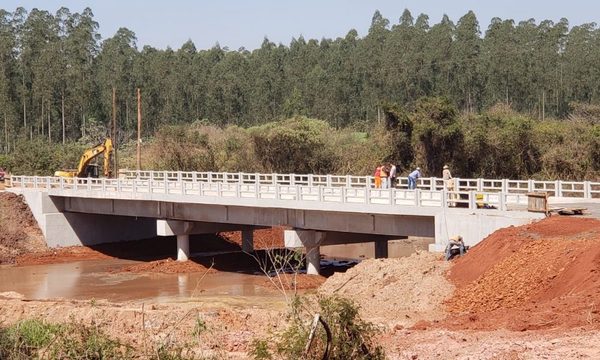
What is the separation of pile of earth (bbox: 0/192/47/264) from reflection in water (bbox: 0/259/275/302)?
2.27m

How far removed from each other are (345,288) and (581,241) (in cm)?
702

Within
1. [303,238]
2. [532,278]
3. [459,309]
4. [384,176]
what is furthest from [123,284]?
[532,278]

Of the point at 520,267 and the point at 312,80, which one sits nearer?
the point at 520,267

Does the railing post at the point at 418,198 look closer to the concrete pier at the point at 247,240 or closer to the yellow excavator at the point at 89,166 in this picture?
the concrete pier at the point at 247,240

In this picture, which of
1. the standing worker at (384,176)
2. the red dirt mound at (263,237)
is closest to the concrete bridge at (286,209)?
the standing worker at (384,176)

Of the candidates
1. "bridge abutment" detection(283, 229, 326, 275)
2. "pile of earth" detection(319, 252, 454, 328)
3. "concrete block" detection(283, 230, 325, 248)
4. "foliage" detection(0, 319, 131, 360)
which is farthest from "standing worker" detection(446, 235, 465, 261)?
"foliage" detection(0, 319, 131, 360)

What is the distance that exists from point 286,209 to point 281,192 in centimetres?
85

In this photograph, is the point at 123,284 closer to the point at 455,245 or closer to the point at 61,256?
the point at 61,256

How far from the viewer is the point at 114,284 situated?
1613 inches

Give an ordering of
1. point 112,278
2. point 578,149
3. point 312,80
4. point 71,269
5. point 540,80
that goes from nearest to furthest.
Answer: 1. point 112,278
2. point 71,269
3. point 578,149
4. point 540,80
5. point 312,80

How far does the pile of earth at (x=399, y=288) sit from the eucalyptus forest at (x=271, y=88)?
131ft

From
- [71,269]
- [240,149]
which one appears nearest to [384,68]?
[240,149]

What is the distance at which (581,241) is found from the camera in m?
25.1

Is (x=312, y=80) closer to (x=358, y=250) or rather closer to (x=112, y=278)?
(x=358, y=250)
